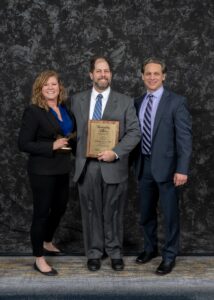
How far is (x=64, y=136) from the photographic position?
12.9 feet

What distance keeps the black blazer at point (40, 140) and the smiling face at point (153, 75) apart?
628 millimetres

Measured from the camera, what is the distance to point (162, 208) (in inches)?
158

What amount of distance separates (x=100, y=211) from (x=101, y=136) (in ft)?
1.66

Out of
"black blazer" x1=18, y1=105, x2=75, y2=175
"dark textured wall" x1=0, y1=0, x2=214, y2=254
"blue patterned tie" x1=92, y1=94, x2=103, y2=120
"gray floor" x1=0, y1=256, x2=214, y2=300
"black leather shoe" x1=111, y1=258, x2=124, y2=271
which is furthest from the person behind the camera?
"dark textured wall" x1=0, y1=0, x2=214, y2=254

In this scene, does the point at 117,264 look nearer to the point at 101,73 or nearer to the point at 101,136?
the point at 101,136

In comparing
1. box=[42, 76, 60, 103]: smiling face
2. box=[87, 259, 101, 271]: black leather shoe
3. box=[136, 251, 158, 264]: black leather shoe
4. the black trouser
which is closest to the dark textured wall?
box=[42, 76, 60, 103]: smiling face

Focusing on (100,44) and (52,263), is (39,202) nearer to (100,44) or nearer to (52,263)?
(52,263)

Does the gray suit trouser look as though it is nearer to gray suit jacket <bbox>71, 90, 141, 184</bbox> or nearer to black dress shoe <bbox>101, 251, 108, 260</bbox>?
gray suit jacket <bbox>71, 90, 141, 184</bbox>

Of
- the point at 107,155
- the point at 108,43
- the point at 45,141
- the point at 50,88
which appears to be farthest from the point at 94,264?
the point at 108,43

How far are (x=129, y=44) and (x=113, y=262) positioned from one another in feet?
5.19

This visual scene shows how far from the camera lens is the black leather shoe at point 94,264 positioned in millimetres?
4047

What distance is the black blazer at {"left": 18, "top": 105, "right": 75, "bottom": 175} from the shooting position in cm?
381

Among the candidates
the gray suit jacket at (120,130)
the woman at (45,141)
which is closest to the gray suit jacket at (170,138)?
the gray suit jacket at (120,130)

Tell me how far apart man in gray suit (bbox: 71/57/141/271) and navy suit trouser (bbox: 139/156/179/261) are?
0.15 meters
